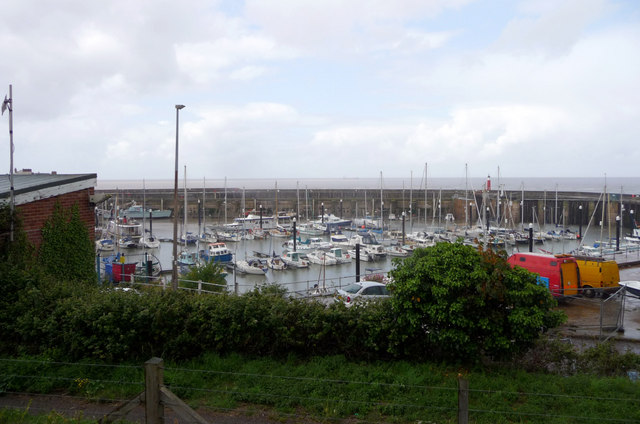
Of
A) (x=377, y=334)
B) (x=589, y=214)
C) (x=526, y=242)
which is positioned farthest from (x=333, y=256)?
(x=589, y=214)

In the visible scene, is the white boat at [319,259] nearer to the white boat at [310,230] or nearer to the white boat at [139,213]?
the white boat at [310,230]

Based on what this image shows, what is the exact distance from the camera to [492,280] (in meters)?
6.48

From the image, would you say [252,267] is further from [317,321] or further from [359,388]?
[359,388]

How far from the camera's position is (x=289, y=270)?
3706 centimetres

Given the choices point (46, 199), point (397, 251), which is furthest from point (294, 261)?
point (46, 199)

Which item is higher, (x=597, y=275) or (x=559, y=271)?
(x=559, y=271)

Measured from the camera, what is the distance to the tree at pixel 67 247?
31.1 feet

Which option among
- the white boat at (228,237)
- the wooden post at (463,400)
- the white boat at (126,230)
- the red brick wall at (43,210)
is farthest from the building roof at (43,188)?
the white boat at (126,230)

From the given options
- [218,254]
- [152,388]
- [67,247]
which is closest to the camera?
[152,388]

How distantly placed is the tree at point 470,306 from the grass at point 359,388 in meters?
0.39

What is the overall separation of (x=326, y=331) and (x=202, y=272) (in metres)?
11.0

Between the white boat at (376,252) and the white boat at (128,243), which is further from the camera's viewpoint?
the white boat at (128,243)

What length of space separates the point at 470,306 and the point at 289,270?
102 feet

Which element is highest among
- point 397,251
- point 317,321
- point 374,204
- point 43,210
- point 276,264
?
point 43,210
